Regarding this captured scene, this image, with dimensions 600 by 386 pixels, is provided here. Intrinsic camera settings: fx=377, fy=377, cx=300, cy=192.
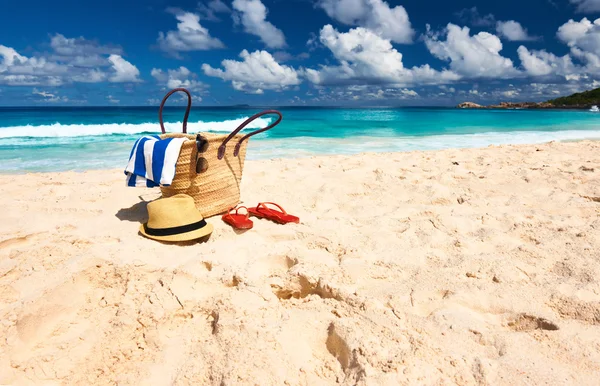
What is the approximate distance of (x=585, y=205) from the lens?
3.11 m

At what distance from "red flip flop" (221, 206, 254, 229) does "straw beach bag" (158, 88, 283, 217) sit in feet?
0.49

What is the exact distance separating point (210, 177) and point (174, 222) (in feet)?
1.78

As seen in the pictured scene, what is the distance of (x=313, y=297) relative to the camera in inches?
73.5

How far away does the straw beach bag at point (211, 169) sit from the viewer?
276cm

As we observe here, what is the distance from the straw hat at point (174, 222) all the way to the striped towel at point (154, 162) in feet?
0.54

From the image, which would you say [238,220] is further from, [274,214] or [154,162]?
[154,162]

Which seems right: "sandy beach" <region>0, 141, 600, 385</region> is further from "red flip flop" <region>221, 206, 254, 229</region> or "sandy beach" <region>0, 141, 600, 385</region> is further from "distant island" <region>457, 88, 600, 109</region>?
"distant island" <region>457, 88, 600, 109</region>

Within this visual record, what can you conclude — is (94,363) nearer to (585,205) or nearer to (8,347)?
(8,347)

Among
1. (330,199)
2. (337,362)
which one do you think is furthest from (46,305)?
(330,199)

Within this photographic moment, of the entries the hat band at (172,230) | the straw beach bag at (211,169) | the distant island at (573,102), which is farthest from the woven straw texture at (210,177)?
the distant island at (573,102)

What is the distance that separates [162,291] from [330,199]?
2020mm

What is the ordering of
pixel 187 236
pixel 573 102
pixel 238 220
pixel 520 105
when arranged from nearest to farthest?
pixel 187 236 → pixel 238 220 → pixel 573 102 → pixel 520 105

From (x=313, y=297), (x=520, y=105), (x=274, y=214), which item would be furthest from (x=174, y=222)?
(x=520, y=105)

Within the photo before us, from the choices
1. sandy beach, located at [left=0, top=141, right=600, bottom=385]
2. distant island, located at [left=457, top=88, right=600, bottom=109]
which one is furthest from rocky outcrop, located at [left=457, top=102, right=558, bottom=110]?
sandy beach, located at [left=0, top=141, right=600, bottom=385]
